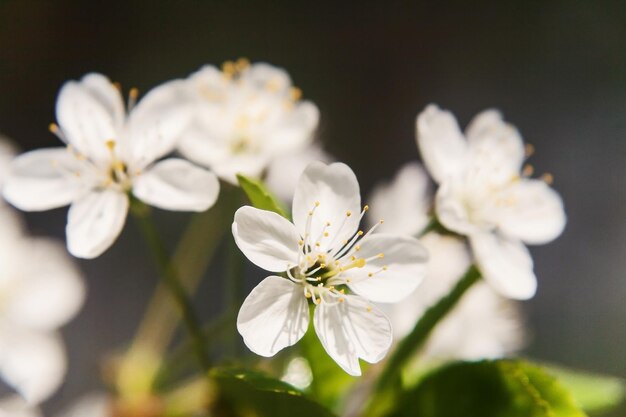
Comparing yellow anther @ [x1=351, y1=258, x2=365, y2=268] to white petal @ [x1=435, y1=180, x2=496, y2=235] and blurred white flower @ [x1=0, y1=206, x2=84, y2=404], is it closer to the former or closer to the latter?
white petal @ [x1=435, y1=180, x2=496, y2=235]

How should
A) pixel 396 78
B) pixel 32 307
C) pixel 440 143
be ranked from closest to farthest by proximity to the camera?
pixel 440 143 < pixel 32 307 < pixel 396 78

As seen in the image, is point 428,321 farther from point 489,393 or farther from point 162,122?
point 162,122

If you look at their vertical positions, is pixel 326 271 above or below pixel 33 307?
above

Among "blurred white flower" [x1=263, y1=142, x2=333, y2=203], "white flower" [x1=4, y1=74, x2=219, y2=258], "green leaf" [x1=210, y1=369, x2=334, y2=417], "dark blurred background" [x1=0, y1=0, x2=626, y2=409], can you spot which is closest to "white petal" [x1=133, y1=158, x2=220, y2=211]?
"white flower" [x1=4, y1=74, x2=219, y2=258]

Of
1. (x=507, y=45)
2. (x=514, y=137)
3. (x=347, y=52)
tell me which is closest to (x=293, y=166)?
(x=514, y=137)

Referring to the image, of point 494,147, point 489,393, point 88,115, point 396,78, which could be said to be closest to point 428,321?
point 489,393

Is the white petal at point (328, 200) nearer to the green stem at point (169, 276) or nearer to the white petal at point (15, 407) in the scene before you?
the green stem at point (169, 276)

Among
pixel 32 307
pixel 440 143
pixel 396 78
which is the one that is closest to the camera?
pixel 440 143
